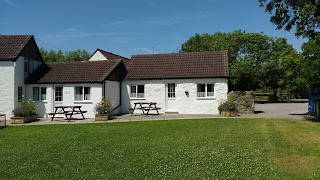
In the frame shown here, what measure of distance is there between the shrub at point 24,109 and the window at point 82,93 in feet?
10.6

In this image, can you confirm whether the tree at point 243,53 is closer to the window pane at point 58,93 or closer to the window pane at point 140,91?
the window pane at point 140,91

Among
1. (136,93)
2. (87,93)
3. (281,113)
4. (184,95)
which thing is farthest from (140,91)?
(281,113)

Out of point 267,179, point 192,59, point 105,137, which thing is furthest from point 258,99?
point 267,179

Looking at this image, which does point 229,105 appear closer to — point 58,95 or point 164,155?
point 58,95

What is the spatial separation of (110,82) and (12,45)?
8.27m

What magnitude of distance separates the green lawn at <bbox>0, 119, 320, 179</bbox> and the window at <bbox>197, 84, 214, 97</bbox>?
33.3 ft

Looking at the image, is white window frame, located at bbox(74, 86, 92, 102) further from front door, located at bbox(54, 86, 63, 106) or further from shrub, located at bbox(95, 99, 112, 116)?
shrub, located at bbox(95, 99, 112, 116)

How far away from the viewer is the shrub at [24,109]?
20.7m

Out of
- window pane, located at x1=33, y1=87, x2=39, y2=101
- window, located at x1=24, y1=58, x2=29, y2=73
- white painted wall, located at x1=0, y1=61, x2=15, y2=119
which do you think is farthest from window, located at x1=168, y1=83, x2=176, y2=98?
white painted wall, located at x1=0, y1=61, x2=15, y2=119

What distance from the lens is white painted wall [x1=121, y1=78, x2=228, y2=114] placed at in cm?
2359

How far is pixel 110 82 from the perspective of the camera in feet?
78.7

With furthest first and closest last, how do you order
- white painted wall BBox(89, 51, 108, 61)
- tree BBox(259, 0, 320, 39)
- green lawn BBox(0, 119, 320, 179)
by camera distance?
white painted wall BBox(89, 51, 108, 61), tree BBox(259, 0, 320, 39), green lawn BBox(0, 119, 320, 179)

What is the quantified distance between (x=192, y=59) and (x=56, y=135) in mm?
15618

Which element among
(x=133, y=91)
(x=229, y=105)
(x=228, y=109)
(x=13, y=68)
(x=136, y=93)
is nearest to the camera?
(x=228, y=109)
